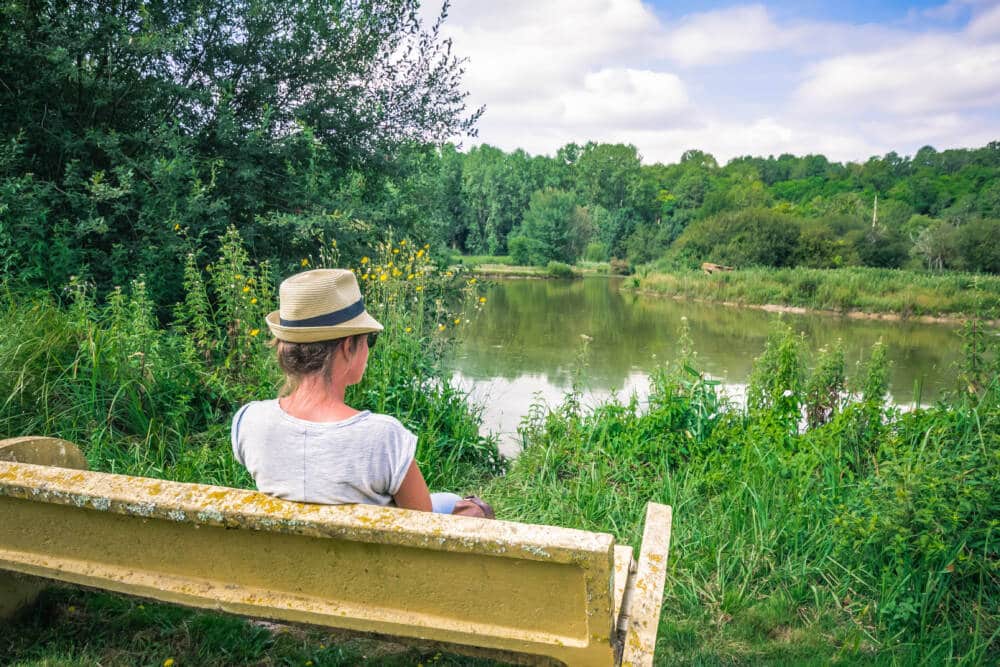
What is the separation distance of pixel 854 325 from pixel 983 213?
3076cm

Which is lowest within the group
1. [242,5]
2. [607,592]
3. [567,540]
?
[607,592]

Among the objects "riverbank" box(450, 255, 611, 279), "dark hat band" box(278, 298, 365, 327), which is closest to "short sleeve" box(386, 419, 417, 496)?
"dark hat band" box(278, 298, 365, 327)

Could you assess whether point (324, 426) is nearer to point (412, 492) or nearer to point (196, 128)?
point (412, 492)

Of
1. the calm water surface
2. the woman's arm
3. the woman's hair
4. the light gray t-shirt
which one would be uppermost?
the woman's hair

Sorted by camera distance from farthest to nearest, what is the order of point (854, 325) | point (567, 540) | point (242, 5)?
point (854, 325), point (242, 5), point (567, 540)

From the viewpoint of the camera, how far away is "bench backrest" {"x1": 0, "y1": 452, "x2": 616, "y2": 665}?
1.40 meters

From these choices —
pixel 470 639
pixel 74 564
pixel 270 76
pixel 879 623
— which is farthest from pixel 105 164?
pixel 879 623

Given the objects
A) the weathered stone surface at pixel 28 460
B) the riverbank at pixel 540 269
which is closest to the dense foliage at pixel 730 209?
the riverbank at pixel 540 269

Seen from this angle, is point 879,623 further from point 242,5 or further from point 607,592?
point 242,5

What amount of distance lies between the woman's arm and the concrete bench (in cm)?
22

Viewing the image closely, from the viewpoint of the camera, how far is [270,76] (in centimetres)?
757

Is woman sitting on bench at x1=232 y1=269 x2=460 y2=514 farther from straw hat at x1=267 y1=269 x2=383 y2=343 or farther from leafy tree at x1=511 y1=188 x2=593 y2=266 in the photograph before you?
leafy tree at x1=511 y1=188 x2=593 y2=266

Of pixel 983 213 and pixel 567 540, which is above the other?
pixel 983 213

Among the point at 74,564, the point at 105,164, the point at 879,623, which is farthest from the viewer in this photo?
the point at 105,164
